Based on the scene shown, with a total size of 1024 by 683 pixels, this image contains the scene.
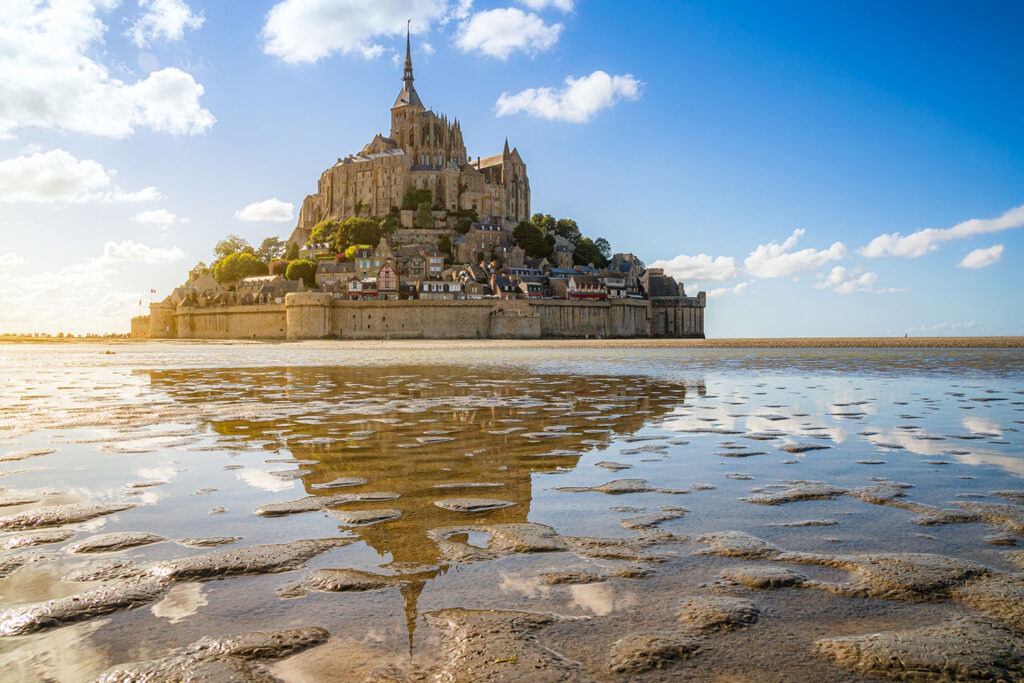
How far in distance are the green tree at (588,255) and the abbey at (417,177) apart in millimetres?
11143

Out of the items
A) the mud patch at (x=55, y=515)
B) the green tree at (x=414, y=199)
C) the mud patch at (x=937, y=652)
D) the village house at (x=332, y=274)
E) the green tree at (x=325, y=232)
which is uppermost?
the green tree at (x=414, y=199)

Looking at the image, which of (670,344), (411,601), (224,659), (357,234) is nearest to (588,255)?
(357,234)

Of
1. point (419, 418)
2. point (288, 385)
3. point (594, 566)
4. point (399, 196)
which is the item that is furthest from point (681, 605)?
point (399, 196)

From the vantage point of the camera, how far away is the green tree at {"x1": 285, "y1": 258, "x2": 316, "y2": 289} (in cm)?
8500

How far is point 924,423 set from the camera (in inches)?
340

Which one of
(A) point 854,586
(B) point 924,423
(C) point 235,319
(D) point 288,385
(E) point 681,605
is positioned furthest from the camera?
(C) point 235,319

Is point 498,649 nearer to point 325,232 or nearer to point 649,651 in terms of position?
point 649,651

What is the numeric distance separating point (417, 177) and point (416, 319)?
124 ft

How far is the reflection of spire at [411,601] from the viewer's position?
2665 millimetres

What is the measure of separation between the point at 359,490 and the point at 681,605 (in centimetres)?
286

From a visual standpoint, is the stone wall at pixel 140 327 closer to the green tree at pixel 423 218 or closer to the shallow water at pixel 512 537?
the green tree at pixel 423 218

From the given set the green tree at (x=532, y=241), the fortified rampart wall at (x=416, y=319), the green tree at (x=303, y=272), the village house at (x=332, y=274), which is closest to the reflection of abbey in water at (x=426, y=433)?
the fortified rampart wall at (x=416, y=319)

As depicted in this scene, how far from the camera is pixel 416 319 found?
7275 centimetres

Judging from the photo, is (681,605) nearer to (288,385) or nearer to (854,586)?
(854,586)
